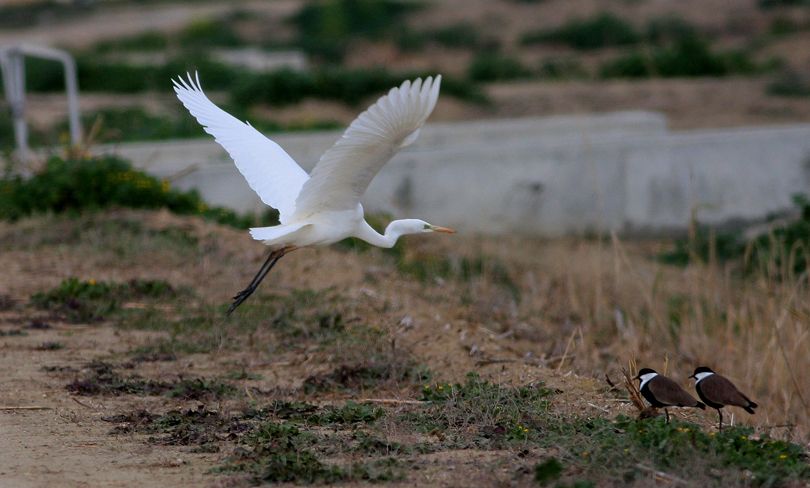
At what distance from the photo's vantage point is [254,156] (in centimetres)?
688

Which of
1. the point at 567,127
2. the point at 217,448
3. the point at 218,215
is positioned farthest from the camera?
the point at 567,127

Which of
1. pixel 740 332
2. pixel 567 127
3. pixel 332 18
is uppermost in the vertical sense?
pixel 332 18

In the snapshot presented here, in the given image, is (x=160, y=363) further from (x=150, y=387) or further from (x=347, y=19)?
(x=347, y=19)

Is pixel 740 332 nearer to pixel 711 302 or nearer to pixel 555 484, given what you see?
pixel 711 302

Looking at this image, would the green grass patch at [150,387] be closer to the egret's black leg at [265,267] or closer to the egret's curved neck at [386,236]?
the egret's black leg at [265,267]

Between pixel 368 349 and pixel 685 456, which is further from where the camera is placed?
pixel 368 349

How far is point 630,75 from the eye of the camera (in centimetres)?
2734

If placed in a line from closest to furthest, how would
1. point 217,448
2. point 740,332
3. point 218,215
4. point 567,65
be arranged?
1. point 217,448
2. point 740,332
3. point 218,215
4. point 567,65

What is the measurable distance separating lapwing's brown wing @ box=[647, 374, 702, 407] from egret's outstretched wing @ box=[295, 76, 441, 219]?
144 centimetres

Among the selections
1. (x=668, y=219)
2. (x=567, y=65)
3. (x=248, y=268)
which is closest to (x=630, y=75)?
(x=567, y=65)

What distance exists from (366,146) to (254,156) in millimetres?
1662

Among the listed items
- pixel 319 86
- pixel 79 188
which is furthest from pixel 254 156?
pixel 319 86

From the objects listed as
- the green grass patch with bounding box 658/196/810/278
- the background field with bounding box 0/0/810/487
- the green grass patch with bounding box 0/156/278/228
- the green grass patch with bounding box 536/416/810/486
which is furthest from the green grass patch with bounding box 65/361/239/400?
the green grass patch with bounding box 658/196/810/278

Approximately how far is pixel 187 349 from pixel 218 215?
4.12 metres
